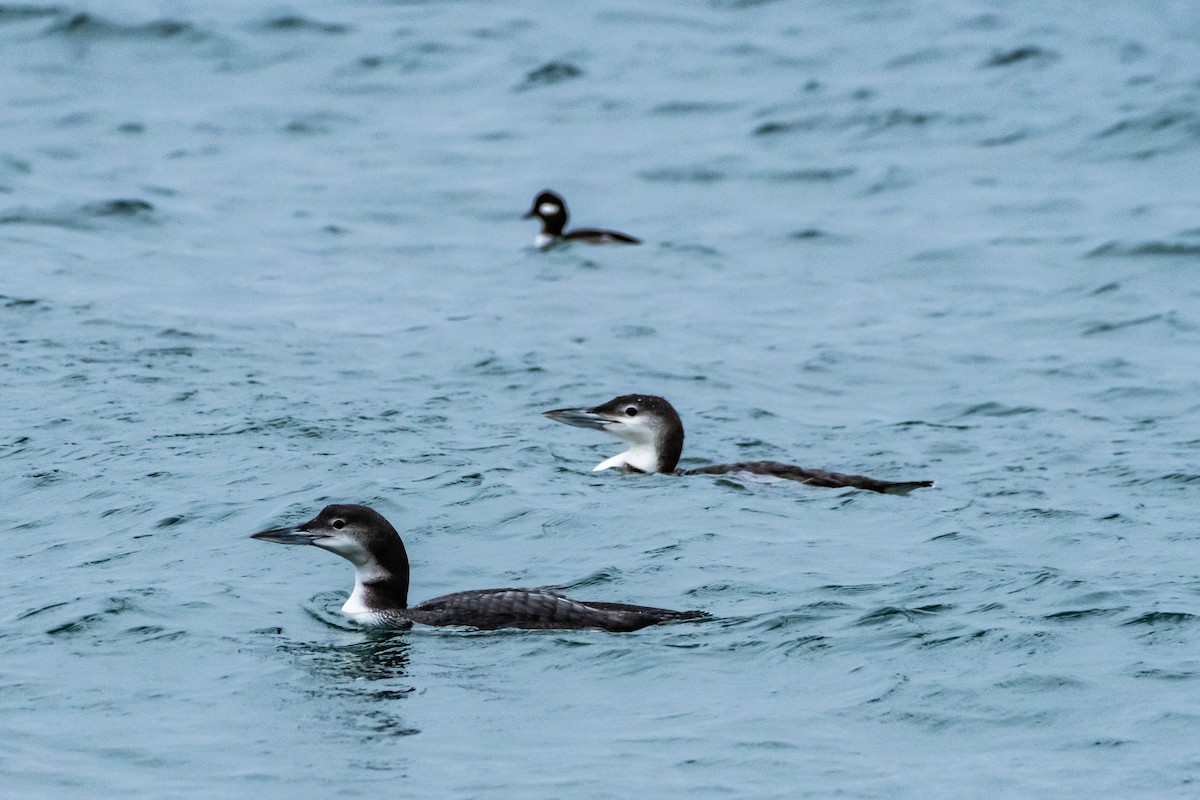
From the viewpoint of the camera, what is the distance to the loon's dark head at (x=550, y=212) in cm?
2083

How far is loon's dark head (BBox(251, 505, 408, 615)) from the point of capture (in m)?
9.89

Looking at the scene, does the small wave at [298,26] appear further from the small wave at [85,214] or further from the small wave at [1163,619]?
the small wave at [1163,619]

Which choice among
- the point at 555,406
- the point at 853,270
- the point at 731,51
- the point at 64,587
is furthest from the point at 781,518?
the point at 731,51

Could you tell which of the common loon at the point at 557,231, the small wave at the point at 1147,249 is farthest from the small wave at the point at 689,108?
the small wave at the point at 1147,249

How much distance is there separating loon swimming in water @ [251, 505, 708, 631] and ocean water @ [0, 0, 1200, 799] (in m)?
0.14

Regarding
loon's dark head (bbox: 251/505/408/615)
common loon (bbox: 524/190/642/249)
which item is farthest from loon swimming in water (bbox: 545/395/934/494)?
common loon (bbox: 524/190/642/249)

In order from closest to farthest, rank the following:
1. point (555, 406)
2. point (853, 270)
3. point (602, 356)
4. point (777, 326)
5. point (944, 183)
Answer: point (555, 406) < point (602, 356) < point (777, 326) < point (853, 270) < point (944, 183)

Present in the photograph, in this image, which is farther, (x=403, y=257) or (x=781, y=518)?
(x=403, y=257)

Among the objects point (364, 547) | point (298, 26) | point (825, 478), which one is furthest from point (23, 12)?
point (364, 547)

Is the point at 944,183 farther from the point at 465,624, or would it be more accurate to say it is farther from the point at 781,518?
the point at 465,624

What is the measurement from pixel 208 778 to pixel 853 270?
42.7ft

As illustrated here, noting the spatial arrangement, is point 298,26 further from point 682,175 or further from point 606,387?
point 606,387

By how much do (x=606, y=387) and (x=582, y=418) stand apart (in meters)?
1.77

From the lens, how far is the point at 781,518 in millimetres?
11867
